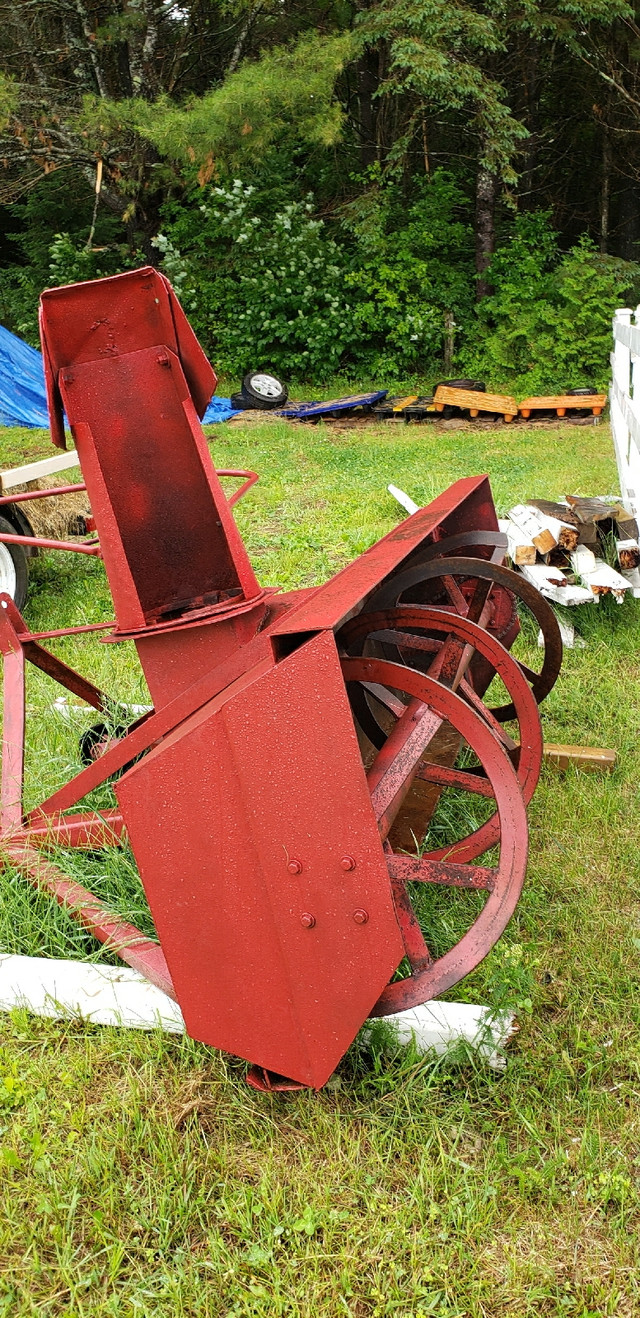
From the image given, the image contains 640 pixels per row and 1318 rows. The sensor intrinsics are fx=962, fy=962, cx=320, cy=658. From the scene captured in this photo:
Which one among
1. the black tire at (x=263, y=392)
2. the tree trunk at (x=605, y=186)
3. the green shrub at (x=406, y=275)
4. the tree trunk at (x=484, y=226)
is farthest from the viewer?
the tree trunk at (x=605, y=186)

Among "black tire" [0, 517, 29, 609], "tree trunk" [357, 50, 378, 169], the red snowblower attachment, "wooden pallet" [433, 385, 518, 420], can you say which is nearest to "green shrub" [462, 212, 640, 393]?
"wooden pallet" [433, 385, 518, 420]

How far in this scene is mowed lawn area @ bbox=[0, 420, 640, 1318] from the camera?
6.30 ft

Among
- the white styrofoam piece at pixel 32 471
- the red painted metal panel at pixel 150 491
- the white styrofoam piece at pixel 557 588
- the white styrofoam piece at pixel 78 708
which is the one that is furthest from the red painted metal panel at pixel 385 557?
the white styrofoam piece at pixel 32 471

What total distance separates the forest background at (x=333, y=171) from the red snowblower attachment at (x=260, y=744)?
12169mm

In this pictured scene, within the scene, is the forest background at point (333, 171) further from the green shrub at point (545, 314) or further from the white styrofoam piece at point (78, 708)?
the white styrofoam piece at point (78, 708)

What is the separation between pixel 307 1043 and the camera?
2.10 m

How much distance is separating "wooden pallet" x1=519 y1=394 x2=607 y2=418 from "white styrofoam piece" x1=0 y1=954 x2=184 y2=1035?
40.6 feet

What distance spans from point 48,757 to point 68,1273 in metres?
2.06

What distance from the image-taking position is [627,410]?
19.9ft

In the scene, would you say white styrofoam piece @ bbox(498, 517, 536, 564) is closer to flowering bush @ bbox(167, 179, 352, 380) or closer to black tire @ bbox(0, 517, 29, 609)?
black tire @ bbox(0, 517, 29, 609)

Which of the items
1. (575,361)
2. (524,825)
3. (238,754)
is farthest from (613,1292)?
(575,361)

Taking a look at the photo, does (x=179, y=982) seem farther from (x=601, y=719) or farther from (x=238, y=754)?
(x=601, y=719)

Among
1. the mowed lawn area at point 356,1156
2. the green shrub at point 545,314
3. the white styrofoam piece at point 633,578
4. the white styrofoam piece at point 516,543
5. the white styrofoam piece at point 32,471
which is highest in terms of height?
the white styrofoam piece at point 32,471

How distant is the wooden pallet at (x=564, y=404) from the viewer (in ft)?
44.6
